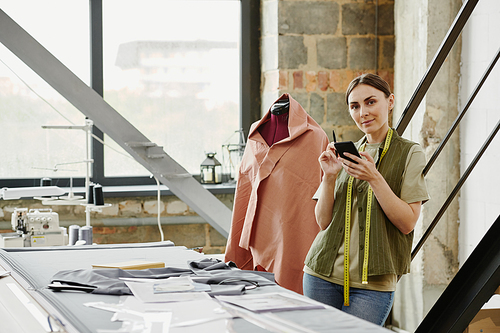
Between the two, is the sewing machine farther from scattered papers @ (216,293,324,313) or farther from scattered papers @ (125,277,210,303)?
scattered papers @ (216,293,324,313)

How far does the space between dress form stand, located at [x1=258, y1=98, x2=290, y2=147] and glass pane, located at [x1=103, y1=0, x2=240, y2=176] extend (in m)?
1.59

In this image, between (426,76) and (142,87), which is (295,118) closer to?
(426,76)

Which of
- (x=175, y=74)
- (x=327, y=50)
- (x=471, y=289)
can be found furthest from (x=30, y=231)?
(x=327, y=50)

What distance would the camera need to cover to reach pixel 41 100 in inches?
150

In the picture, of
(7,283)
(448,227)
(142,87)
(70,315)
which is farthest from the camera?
(142,87)

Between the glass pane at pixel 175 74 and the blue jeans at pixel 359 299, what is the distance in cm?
248

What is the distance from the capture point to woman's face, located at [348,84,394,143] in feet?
5.84

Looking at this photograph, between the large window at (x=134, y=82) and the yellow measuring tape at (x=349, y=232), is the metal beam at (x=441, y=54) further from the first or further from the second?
the large window at (x=134, y=82)

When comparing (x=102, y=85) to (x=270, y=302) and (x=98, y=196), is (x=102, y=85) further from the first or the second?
(x=270, y=302)

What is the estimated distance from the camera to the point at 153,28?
4023mm

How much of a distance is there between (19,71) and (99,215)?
1190 mm

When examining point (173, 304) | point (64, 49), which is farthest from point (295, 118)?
point (64, 49)

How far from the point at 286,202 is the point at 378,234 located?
2.60 ft

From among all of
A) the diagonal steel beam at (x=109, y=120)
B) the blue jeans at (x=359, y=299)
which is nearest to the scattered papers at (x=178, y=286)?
the blue jeans at (x=359, y=299)
